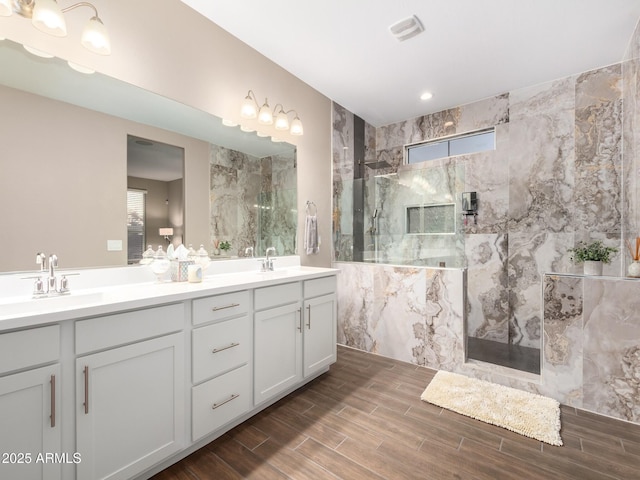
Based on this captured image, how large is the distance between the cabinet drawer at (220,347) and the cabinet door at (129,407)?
0.30ft

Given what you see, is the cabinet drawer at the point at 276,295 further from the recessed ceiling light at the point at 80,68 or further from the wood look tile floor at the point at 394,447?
the recessed ceiling light at the point at 80,68

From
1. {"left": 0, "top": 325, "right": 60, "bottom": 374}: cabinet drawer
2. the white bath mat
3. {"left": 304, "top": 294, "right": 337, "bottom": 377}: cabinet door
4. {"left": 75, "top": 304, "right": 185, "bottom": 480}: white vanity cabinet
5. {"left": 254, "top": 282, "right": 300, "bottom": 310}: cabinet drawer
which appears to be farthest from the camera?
{"left": 304, "top": 294, "right": 337, "bottom": 377}: cabinet door

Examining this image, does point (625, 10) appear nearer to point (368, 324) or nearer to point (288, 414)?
point (368, 324)

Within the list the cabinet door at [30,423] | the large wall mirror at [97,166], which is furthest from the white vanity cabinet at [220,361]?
the large wall mirror at [97,166]

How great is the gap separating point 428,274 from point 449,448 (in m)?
1.42

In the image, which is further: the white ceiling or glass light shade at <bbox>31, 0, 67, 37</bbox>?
the white ceiling

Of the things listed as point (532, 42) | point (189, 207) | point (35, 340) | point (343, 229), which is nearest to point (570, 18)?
point (532, 42)

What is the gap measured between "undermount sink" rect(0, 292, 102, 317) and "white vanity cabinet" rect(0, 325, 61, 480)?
0.14 metres

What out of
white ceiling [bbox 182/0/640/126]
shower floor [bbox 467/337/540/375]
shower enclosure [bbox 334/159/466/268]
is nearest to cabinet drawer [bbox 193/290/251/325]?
shower enclosure [bbox 334/159/466/268]

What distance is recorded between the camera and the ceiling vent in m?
2.18

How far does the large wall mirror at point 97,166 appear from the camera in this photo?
1441mm

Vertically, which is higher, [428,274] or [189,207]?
[189,207]

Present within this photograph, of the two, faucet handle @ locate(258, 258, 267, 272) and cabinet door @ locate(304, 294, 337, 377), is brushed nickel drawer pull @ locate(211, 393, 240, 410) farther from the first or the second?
faucet handle @ locate(258, 258, 267, 272)

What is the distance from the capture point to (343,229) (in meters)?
3.57
